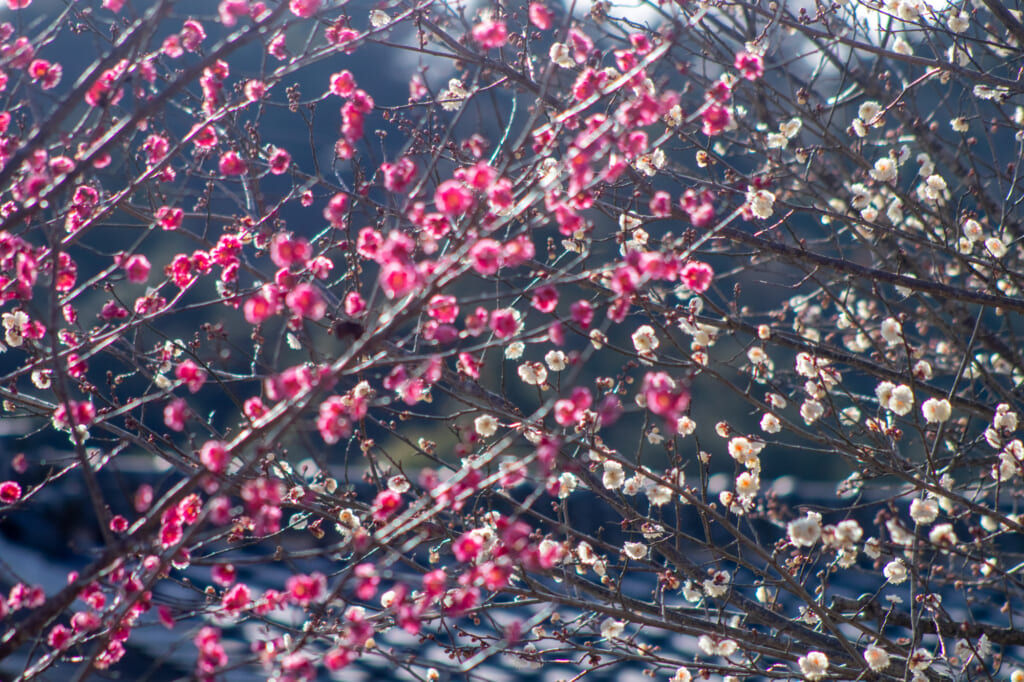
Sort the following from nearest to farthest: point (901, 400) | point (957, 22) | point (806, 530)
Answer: point (806, 530) → point (901, 400) → point (957, 22)

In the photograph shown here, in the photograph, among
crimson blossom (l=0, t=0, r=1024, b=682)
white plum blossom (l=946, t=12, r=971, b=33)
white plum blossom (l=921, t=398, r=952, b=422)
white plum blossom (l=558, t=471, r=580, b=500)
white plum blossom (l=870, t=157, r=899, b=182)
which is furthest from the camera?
white plum blossom (l=946, t=12, r=971, b=33)

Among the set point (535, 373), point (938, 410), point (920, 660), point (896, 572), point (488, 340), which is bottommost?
point (920, 660)

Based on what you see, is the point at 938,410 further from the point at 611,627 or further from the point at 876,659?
the point at 611,627

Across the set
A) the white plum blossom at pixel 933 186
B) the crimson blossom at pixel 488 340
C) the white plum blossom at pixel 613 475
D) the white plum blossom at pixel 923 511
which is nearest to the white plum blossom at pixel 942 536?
the crimson blossom at pixel 488 340

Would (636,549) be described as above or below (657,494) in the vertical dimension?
below

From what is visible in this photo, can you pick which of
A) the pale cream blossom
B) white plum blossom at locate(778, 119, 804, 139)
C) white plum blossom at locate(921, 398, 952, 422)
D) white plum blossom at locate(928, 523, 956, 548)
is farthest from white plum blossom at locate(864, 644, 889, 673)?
white plum blossom at locate(778, 119, 804, 139)

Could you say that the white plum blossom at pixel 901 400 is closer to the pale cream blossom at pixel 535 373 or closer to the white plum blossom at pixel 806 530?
the white plum blossom at pixel 806 530

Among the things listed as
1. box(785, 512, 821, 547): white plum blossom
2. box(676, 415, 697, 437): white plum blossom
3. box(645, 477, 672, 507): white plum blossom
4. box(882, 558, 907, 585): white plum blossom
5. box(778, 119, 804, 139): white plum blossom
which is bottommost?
box(882, 558, 907, 585): white plum blossom

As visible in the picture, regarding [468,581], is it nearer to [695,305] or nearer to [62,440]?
[695,305]

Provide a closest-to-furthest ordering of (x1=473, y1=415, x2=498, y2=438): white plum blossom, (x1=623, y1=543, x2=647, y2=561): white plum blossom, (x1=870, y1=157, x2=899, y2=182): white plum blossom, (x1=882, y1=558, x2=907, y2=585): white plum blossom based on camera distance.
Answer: (x1=623, y1=543, x2=647, y2=561): white plum blossom
(x1=473, y1=415, x2=498, y2=438): white plum blossom
(x1=882, y1=558, x2=907, y2=585): white plum blossom
(x1=870, y1=157, x2=899, y2=182): white plum blossom

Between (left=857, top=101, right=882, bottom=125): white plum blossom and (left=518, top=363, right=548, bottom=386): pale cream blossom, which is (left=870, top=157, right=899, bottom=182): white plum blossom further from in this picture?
(left=518, top=363, right=548, bottom=386): pale cream blossom

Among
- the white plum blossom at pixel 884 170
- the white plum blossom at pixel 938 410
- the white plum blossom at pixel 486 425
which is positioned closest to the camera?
the white plum blossom at pixel 938 410

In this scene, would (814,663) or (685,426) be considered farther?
(685,426)

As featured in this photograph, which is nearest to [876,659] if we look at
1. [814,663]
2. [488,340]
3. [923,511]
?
[814,663]
